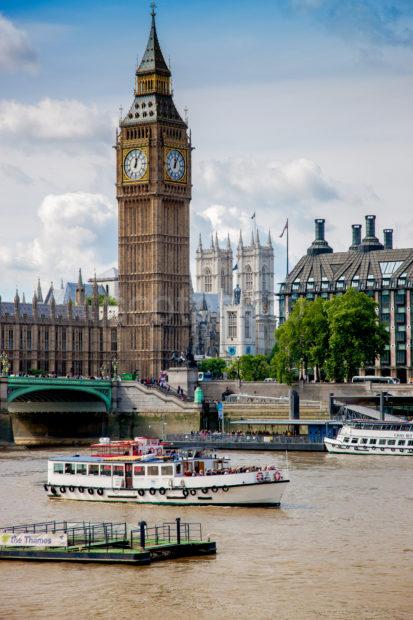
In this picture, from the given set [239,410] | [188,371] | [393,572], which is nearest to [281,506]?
[393,572]

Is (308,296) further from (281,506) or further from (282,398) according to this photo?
(281,506)

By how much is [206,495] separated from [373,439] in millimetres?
32376

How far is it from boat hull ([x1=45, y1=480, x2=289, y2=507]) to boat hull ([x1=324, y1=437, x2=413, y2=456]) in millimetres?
31012

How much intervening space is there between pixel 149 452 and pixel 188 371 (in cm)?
5904

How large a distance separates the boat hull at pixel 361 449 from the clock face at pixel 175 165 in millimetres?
56054

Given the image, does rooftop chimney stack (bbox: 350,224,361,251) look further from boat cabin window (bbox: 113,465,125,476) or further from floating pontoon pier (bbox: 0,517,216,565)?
floating pontoon pier (bbox: 0,517,216,565)

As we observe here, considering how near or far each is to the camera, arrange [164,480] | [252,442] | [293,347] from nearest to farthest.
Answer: [164,480]
[252,442]
[293,347]

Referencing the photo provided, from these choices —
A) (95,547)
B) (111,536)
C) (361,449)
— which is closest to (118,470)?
(111,536)

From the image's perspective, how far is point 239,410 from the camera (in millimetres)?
126375

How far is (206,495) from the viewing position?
69312 millimetres

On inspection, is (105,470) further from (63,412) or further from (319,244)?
(319,244)

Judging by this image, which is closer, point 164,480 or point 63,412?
point 164,480

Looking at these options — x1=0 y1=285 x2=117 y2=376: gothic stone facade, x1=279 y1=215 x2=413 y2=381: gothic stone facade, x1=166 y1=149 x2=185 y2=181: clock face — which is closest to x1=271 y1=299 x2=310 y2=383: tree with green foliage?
x1=279 y1=215 x2=413 y2=381: gothic stone facade

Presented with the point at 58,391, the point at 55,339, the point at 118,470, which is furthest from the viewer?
the point at 55,339
